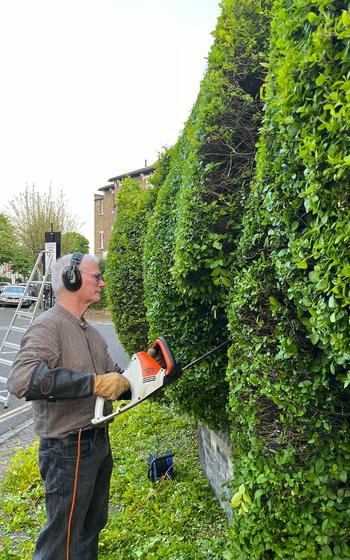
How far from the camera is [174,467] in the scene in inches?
181

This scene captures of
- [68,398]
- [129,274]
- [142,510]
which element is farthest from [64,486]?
[129,274]

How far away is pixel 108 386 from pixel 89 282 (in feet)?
2.23

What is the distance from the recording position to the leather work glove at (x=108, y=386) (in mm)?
2398

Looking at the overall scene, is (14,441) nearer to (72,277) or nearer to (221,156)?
(72,277)

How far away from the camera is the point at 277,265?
1.73m

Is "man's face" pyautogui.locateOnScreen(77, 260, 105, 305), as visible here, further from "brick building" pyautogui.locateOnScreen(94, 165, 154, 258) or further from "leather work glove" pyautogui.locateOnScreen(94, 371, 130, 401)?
"brick building" pyautogui.locateOnScreen(94, 165, 154, 258)

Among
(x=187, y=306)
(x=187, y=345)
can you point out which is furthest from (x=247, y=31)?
(x=187, y=345)

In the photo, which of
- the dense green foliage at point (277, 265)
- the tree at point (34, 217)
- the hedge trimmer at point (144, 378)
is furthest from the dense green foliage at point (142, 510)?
the tree at point (34, 217)

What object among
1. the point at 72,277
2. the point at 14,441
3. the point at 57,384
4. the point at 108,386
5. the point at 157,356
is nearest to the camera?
the point at 57,384

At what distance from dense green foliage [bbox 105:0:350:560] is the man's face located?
0.52 meters

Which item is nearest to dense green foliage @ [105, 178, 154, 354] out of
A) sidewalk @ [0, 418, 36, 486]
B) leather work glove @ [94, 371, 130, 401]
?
sidewalk @ [0, 418, 36, 486]

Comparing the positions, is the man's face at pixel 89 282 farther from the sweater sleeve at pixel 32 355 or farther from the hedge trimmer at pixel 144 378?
the hedge trimmer at pixel 144 378

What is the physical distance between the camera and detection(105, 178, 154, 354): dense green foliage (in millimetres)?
6016

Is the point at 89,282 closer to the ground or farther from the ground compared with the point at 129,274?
farther from the ground
